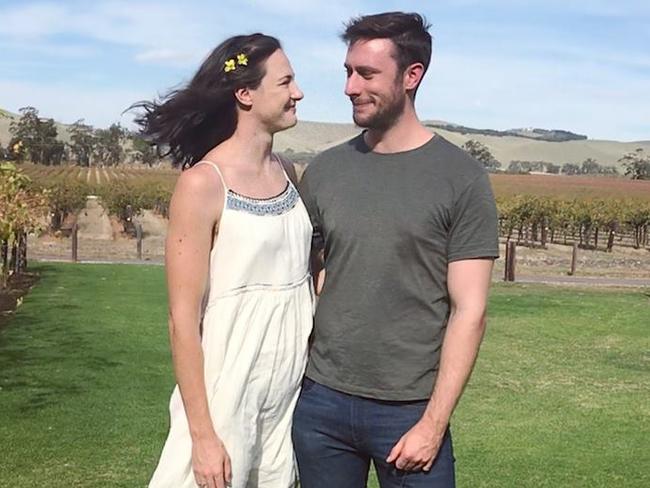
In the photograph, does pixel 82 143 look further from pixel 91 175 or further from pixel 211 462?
pixel 211 462

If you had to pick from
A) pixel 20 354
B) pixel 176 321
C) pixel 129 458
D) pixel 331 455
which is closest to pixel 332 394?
pixel 331 455

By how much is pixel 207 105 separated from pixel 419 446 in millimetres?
953

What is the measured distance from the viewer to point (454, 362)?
229 cm

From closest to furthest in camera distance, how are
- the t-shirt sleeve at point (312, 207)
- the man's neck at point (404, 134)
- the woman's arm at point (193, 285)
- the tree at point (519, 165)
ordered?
the woman's arm at point (193, 285) → the man's neck at point (404, 134) → the t-shirt sleeve at point (312, 207) → the tree at point (519, 165)

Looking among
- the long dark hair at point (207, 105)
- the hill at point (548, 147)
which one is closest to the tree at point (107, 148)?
the hill at point (548, 147)

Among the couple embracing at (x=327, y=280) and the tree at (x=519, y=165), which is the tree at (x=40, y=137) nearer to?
the couple embracing at (x=327, y=280)

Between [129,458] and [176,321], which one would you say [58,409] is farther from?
[176,321]

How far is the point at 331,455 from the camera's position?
2.48 meters

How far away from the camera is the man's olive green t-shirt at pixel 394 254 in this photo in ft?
7.55

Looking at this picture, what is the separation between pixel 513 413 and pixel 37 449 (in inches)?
149

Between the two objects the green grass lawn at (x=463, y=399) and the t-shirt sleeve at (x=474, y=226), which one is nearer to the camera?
the t-shirt sleeve at (x=474, y=226)

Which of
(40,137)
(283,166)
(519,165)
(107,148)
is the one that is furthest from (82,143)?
(283,166)

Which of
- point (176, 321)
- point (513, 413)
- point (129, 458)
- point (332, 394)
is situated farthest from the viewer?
point (513, 413)

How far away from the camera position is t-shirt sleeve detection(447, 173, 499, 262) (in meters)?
2.29
